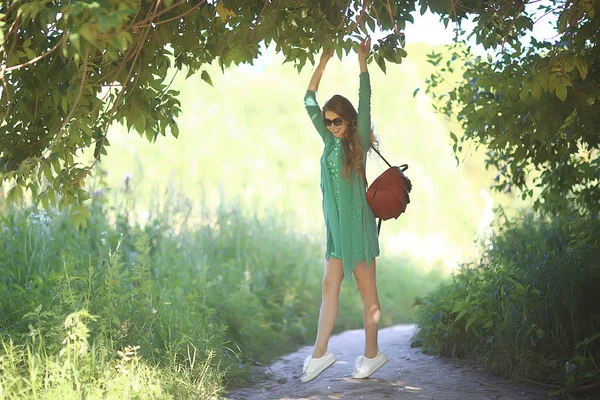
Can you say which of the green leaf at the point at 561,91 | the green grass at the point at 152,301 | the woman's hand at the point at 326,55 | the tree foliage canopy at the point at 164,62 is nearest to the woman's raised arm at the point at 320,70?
the woman's hand at the point at 326,55

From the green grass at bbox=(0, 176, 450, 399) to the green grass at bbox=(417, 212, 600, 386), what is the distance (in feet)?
5.81

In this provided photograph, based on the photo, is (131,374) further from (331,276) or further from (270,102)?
(270,102)

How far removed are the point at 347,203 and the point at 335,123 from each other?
562mm

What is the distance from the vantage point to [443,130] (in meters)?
21.9

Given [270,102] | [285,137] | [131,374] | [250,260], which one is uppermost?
[270,102]

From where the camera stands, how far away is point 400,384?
16.7ft

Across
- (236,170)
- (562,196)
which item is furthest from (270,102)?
(562,196)

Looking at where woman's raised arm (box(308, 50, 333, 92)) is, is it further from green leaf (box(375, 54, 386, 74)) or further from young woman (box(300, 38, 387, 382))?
green leaf (box(375, 54, 386, 74))

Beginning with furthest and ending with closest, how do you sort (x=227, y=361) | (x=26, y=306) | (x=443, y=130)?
1. (x=443, y=130)
2. (x=227, y=361)
3. (x=26, y=306)

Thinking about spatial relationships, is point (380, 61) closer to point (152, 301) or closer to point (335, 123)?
point (335, 123)

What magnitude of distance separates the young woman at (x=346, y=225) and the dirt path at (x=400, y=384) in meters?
0.19

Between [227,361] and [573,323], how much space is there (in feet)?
8.29

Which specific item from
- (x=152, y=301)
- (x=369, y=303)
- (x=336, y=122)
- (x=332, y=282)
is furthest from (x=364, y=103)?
(x=152, y=301)

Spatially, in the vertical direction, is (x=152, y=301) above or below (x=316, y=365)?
above
